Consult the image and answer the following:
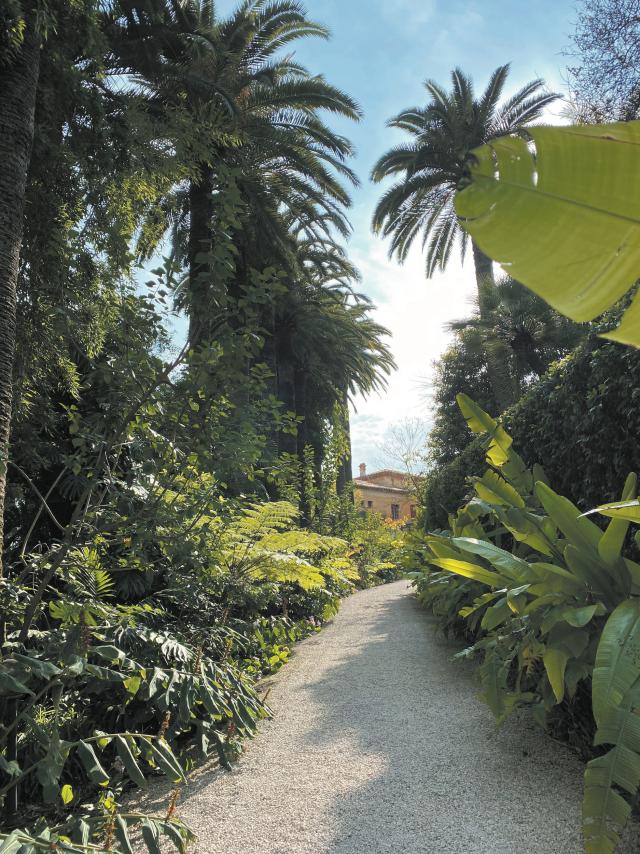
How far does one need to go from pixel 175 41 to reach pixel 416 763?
31.2 feet

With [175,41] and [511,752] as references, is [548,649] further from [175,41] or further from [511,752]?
[175,41]

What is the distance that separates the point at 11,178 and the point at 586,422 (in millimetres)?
3810

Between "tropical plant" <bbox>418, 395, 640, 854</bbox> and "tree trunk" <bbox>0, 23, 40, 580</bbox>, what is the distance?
2.55 metres

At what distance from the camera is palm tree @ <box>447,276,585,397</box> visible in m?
15.0

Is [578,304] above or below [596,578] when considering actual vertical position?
above

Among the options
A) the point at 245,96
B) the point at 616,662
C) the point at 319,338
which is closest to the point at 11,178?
the point at 616,662

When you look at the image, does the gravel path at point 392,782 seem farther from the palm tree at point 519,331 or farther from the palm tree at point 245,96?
the palm tree at point 519,331

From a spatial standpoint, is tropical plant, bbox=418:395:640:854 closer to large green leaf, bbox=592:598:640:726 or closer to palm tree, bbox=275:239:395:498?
large green leaf, bbox=592:598:640:726

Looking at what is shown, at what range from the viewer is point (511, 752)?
103 inches

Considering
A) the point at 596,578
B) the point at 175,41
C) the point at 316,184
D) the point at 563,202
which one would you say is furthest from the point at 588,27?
the point at 563,202

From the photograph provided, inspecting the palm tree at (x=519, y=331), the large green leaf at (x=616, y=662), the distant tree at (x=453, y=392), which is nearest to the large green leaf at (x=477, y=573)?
the large green leaf at (x=616, y=662)

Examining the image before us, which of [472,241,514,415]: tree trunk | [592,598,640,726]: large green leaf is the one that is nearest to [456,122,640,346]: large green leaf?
[592,598,640,726]: large green leaf

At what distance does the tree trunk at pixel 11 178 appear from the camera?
2973 mm

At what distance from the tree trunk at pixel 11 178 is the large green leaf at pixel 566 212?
2.75 metres
